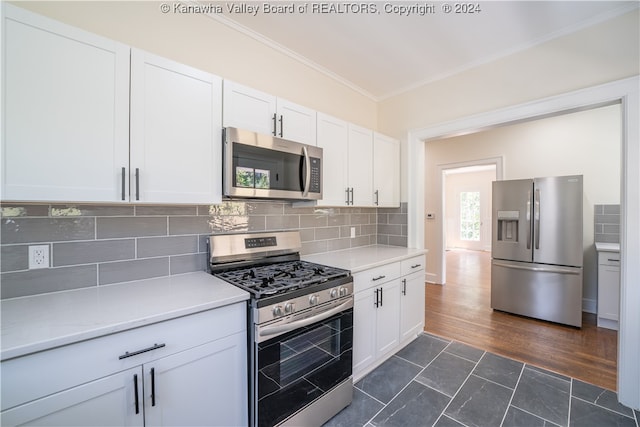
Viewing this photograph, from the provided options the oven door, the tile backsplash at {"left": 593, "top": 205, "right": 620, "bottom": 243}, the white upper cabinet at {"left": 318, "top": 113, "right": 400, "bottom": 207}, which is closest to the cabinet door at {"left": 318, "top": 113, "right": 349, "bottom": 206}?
the white upper cabinet at {"left": 318, "top": 113, "right": 400, "bottom": 207}

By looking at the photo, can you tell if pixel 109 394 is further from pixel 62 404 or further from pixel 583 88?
pixel 583 88

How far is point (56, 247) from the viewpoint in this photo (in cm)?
141

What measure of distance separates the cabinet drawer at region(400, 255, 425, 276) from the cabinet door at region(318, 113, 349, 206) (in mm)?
835

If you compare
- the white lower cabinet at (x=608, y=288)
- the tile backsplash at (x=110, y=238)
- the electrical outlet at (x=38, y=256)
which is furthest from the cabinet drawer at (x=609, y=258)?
the electrical outlet at (x=38, y=256)

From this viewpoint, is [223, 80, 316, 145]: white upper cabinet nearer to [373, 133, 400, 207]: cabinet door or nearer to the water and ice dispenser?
[373, 133, 400, 207]: cabinet door

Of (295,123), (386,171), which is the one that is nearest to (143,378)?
(295,123)

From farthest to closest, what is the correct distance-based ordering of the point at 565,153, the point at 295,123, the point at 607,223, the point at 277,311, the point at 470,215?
1. the point at 470,215
2. the point at 565,153
3. the point at 607,223
4. the point at 295,123
5. the point at 277,311

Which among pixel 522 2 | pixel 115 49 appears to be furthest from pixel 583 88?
pixel 115 49

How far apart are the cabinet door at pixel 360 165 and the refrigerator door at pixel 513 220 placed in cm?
207

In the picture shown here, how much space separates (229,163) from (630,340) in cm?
298

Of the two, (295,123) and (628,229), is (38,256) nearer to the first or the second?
(295,123)

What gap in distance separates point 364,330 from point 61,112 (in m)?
2.26

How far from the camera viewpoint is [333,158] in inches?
96.0

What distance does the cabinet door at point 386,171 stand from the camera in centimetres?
291
